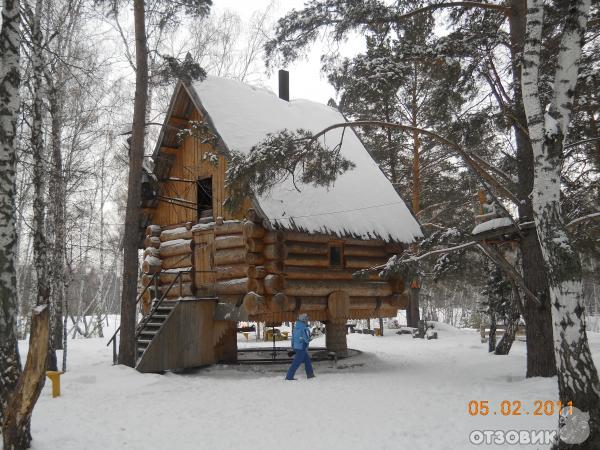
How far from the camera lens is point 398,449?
6.83 metres

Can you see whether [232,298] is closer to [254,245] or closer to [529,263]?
[254,245]

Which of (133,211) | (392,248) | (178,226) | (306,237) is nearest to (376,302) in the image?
(392,248)

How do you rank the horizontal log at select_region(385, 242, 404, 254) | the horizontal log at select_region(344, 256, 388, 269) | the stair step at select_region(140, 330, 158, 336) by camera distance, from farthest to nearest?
the horizontal log at select_region(385, 242, 404, 254) → the horizontal log at select_region(344, 256, 388, 269) → the stair step at select_region(140, 330, 158, 336)

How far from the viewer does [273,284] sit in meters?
13.0

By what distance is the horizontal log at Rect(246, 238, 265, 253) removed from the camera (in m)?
13.2

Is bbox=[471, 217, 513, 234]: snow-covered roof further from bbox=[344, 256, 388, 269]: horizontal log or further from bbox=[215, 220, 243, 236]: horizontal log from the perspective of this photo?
bbox=[215, 220, 243, 236]: horizontal log

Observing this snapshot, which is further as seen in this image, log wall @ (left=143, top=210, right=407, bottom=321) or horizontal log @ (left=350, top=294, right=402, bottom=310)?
horizontal log @ (left=350, top=294, right=402, bottom=310)

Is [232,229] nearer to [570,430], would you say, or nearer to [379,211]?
[379,211]

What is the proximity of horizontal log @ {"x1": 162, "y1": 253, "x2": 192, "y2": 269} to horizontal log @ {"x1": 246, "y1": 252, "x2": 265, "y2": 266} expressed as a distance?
3.18m

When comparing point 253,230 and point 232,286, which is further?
point 232,286

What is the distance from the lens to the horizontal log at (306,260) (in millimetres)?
13734

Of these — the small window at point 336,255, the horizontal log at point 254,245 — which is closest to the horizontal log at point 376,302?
the small window at point 336,255

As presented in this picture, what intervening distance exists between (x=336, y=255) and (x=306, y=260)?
136cm
